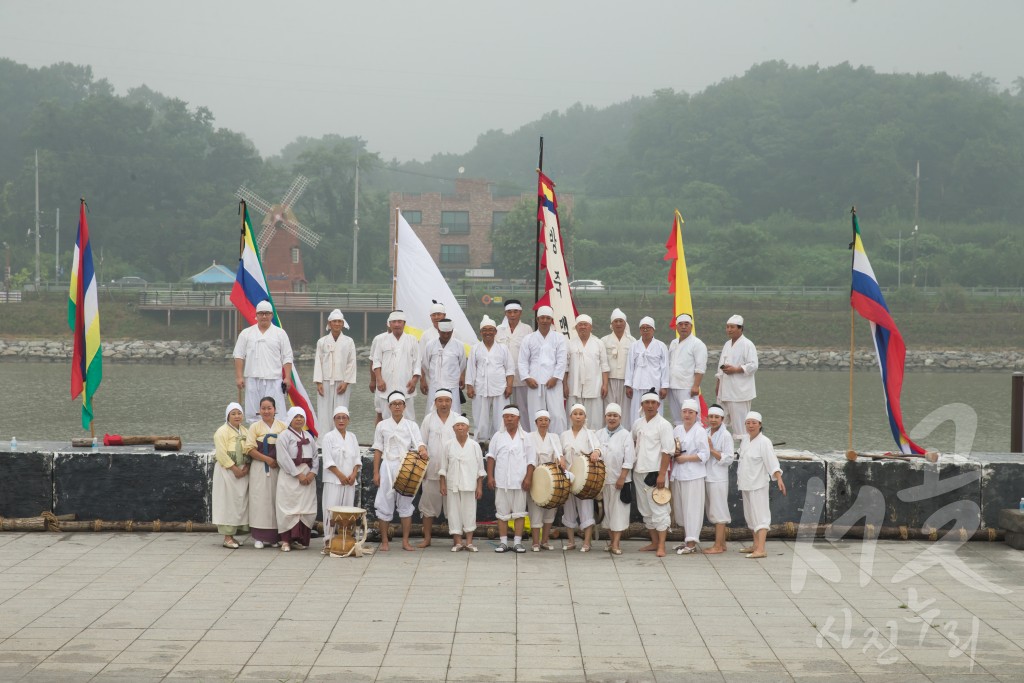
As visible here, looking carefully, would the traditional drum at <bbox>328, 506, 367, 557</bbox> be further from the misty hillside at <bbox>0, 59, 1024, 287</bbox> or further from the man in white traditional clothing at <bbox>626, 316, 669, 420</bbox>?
the misty hillside at <bbox>0, 59, 1024, 287</bbox>

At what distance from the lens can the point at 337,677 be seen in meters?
7.91

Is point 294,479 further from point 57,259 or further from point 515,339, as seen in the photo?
point 57,259

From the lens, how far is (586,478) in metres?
11.6

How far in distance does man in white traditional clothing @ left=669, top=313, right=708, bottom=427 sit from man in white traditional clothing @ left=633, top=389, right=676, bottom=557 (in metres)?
1.47

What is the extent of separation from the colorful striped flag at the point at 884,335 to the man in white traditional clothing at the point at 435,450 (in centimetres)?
484

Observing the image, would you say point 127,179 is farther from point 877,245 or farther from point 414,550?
point 414,550

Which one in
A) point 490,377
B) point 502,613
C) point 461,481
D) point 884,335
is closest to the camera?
point 502,613

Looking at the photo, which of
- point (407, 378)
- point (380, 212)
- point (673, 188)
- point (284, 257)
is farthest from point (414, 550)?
point (673, 188)

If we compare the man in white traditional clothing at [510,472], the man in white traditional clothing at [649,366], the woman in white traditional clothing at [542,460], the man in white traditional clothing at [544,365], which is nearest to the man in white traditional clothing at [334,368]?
the man in white traditional clothing at [544,365]

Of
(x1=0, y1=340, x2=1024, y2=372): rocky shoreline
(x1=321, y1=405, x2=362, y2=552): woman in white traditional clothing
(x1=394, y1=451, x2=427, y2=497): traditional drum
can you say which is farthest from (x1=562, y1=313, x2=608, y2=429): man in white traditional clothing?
(x1=0, y1=340, x2=1024, y2=372): rocky shoreline

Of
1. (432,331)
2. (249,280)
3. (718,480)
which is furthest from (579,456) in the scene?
(249,280)

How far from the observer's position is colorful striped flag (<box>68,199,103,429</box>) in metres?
13.8

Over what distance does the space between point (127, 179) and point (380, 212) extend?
17.8 meters

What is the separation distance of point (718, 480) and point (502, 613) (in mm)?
3321
